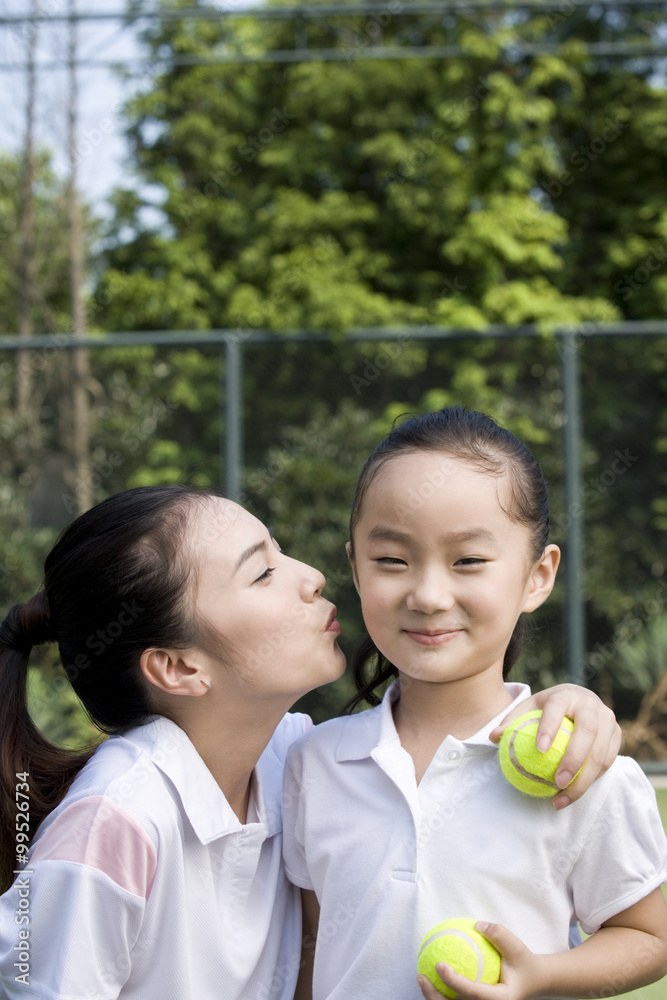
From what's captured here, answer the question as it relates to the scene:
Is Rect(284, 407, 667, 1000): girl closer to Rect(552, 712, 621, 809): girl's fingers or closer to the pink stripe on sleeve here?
Rect(552, 712, 621, 809): girl's fingers

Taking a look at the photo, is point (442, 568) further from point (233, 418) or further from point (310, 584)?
point (233, 418)

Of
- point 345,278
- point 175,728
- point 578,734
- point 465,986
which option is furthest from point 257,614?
point 345,278

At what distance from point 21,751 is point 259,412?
400 centimetres

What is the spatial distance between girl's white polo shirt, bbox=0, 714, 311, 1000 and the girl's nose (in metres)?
0.52

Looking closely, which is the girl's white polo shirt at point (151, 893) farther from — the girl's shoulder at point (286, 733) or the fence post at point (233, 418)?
the fence post at point (233, 418)

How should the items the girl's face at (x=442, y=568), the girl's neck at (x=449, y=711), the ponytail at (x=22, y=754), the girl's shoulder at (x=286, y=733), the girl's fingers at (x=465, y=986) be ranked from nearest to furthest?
the girl's fingers at (x=465, y=986) < the girl's face at (x=442, y=568) < the girl's neck at (x=449, y=711) < the ponytail at (x=22, y=754) < the girl's shoulder at (x=286, y=733)

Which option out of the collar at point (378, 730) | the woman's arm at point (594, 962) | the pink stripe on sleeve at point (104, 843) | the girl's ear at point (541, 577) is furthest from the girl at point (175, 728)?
the woman's arm at point (594, 962)

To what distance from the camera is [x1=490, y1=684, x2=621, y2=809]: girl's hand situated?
4.93 ft

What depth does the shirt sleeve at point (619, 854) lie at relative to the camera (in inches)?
60.2

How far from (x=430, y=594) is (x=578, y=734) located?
1.04ft

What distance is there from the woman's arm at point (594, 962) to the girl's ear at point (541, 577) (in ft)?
1.68

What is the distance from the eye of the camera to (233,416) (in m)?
5.59

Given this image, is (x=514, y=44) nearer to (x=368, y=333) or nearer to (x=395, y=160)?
(x=395, y=160)

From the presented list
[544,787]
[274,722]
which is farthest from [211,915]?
[544,787]
